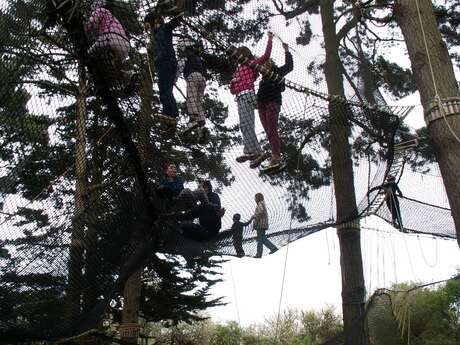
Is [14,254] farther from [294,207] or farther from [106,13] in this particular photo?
[294,207]

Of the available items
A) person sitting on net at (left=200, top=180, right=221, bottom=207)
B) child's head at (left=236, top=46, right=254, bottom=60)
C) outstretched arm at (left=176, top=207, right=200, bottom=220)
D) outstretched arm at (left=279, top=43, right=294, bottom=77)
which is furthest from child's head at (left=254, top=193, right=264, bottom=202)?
child's head at (left=236, top=46, right=254, bottom=60)

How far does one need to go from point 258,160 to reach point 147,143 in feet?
2.68

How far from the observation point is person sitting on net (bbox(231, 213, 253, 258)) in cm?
383

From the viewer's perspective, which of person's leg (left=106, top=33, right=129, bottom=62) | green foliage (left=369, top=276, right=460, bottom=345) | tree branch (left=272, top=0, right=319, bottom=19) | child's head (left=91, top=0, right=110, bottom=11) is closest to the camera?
child's head (left=91, top=0, right=110, bottom=11)

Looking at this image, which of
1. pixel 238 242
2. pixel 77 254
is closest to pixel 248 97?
pixel 238 242

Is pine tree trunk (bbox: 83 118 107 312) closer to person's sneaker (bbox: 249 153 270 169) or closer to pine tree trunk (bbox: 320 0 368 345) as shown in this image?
person's sneaker (bbox: 249 153 270 169)

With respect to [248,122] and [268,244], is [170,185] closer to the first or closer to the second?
[248,122]

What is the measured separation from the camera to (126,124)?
2.84m

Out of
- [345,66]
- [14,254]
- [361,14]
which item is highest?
[361,14]

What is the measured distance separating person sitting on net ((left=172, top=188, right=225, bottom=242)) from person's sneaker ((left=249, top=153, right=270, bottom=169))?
382 millimetres

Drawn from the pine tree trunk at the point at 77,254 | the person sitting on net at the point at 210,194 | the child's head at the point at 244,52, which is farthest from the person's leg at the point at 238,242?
the child's head at the point at 244,52

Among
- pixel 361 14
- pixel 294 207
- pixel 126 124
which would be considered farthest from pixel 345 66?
pixel 126 124

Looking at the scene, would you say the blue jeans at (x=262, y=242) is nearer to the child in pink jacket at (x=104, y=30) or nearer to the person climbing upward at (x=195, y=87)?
the person climbing upward at (x=195, y=87)

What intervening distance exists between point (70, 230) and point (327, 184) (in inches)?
83.6
